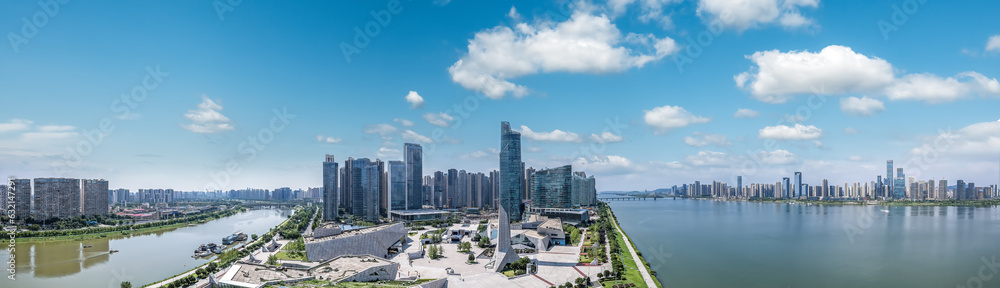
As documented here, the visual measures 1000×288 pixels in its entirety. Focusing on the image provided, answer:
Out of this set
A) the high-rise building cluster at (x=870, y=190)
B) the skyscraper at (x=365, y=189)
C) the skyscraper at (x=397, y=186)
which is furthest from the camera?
the high-rise building cluster at (x=870, y=190)

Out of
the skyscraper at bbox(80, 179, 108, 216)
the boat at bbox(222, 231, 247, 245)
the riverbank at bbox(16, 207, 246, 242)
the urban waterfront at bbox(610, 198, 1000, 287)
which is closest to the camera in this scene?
the urban waterfront at bbox(610, 198, 1000, 287)

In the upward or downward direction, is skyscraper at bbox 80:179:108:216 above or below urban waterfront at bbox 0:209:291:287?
above

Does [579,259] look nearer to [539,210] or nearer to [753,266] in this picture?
[753,266]

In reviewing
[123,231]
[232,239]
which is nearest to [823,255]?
[232,239]

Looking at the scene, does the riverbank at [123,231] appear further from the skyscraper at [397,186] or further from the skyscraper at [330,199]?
the skyscraper at [397,186]

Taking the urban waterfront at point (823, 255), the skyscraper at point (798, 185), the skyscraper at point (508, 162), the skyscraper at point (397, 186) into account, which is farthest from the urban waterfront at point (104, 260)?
the skyscraper at point (798, 185)

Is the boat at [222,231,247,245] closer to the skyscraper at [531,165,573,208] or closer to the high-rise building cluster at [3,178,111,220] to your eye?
the high-rise building cluster at [3,178,111,220]

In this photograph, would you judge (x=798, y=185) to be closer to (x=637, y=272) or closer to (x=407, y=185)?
(x=407, y=185)

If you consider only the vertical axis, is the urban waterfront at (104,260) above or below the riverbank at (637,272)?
below

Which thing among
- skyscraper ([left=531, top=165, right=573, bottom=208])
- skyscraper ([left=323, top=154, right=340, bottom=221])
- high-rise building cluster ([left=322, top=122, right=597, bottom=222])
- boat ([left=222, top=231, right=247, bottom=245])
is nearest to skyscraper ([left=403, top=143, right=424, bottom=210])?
high-rise building cluster ([left=322, top=122, right=597, bottom=222])
